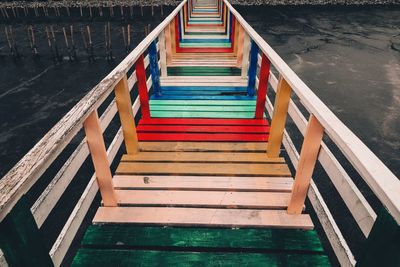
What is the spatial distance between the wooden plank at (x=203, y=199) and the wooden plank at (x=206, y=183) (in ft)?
0.23

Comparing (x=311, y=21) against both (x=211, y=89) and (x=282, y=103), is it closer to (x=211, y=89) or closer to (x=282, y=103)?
(x=211, y=89)

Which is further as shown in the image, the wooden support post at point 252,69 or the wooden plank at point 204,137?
the wooden support post at point 252,69

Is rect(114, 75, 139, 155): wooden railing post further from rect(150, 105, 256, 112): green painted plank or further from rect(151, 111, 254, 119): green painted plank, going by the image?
rect(150, 105, 256, 112): green painted plank

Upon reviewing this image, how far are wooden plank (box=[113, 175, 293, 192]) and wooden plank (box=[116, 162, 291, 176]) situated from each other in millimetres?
92

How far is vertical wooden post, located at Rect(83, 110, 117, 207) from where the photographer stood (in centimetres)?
225

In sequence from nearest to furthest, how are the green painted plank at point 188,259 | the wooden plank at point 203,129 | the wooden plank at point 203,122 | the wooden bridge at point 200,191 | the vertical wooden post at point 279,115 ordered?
1. the wooden bridge at point 200,191
2. the green painted plank at point 188,259
3. the vertical wooden post at point 279,115
4. the wooden plank at point 203,129
5. the wooden plank at point 203,122

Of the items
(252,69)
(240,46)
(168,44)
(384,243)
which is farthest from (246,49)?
(384,243)

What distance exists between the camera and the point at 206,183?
3209 mm

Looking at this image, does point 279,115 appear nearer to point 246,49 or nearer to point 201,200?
point 201,200

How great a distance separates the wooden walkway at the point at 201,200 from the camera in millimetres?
2408

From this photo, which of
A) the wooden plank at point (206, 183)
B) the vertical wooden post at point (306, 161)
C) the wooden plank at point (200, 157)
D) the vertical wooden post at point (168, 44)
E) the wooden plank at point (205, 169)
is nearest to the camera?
the vertical wooden post at point (306, 161)

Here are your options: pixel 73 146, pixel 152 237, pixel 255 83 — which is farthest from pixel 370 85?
pixel 152 237

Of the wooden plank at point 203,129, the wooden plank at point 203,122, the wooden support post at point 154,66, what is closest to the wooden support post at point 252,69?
the wooden plank at point 203,122

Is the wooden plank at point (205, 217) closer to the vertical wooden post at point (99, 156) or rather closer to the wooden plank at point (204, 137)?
the vertical wooden post at point (99, 156)
